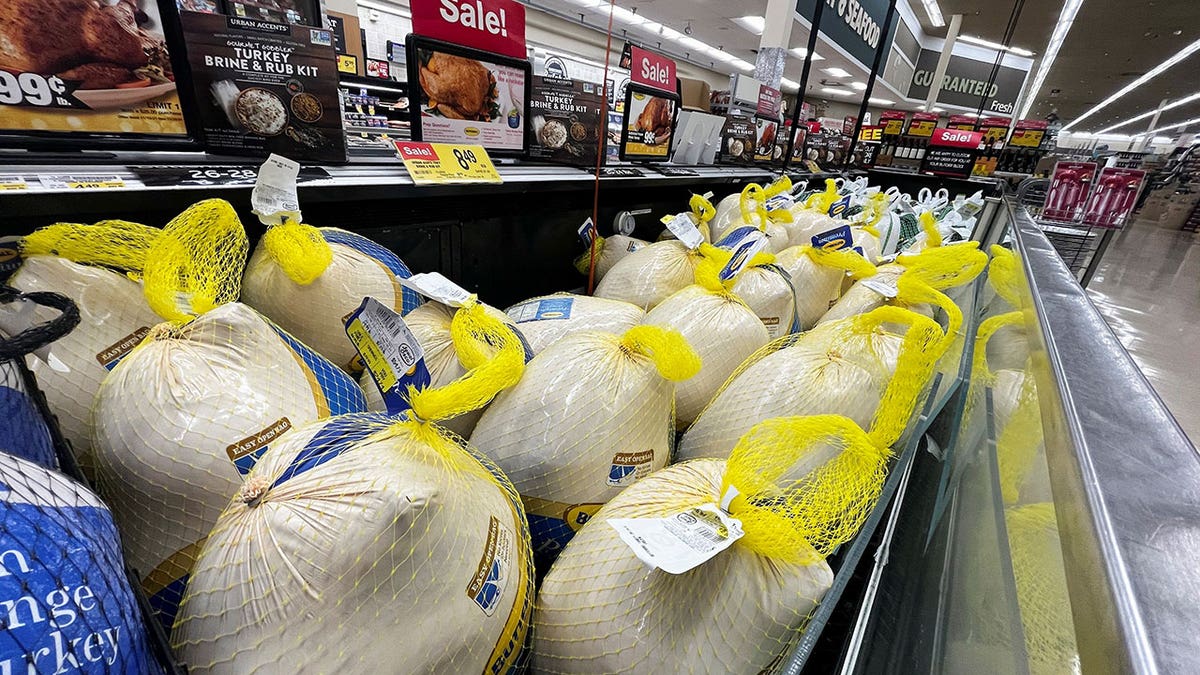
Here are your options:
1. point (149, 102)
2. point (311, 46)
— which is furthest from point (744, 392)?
point (149, 102)

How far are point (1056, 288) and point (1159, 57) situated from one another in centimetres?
2011

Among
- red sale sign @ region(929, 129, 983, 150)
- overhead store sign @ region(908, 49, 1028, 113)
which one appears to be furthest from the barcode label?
overhead store sign @ region(908, 49, 1028, 113)

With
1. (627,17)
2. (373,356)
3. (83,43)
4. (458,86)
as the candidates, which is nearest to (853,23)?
(458,86)

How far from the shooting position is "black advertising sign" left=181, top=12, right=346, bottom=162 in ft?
3.43

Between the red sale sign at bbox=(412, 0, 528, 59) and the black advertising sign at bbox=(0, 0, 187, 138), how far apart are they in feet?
2.02

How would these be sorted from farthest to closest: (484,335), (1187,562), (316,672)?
(484,335)
(316,672)
(1187,562)

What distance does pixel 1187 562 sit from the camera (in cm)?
29

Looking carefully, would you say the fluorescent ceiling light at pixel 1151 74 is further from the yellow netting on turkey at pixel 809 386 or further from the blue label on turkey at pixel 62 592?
the blue label on turkey at pixel 62 592

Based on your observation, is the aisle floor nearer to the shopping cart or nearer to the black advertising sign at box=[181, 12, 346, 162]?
the shopping cart

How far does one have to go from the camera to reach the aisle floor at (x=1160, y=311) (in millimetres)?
3479

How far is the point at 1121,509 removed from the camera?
1.08 ft

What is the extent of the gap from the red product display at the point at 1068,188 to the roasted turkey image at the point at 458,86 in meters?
4.54

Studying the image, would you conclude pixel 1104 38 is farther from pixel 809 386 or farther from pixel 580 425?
pixel 580 425

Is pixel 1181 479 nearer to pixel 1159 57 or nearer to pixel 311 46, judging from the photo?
pixel 311 46
